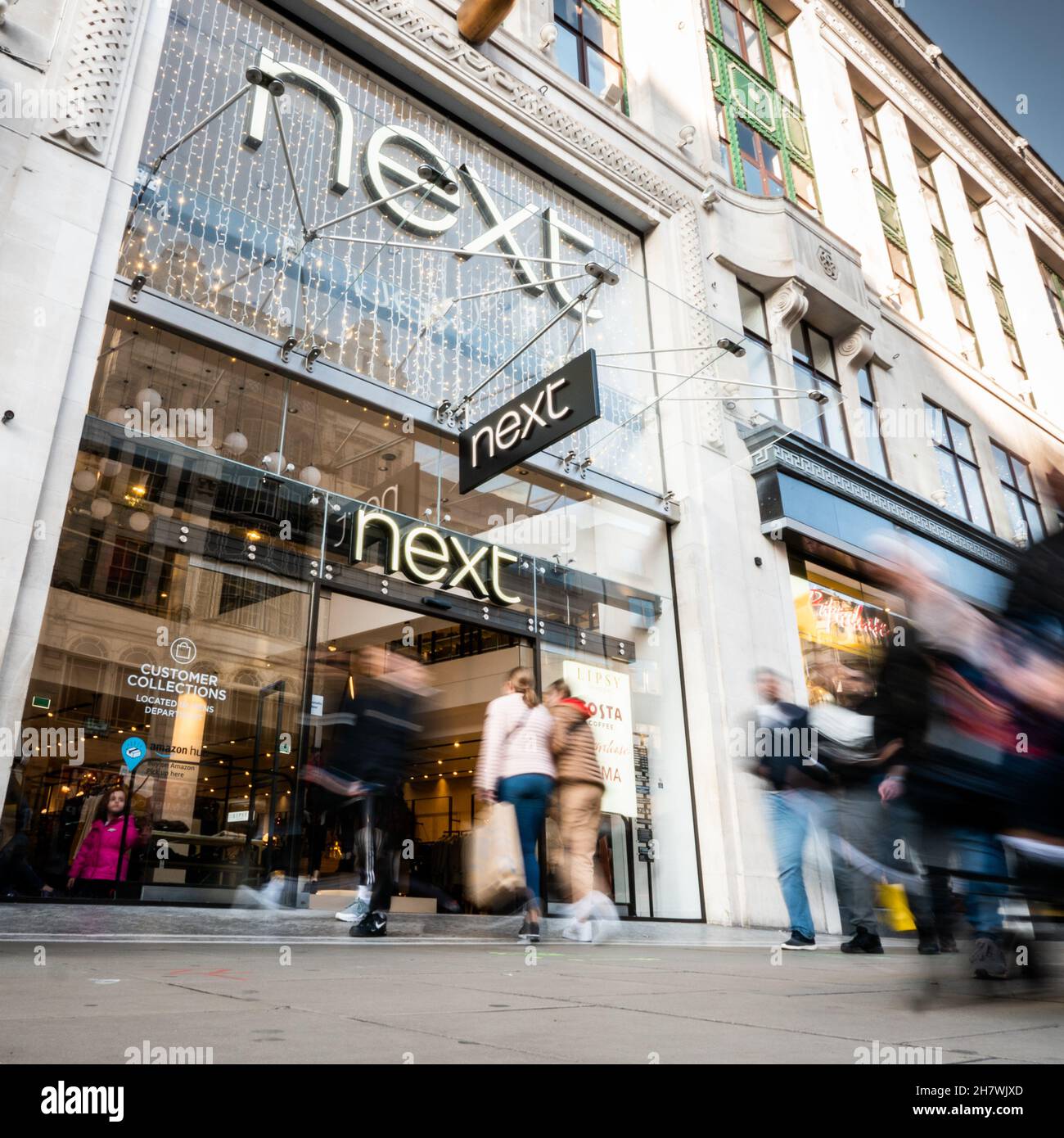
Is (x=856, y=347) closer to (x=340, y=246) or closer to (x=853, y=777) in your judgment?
(x=340, y=246)

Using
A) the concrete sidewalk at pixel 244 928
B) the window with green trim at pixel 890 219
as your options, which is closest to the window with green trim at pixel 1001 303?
Result: the window with green trim at pixel 890 219

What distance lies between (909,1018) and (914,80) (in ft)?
84.1

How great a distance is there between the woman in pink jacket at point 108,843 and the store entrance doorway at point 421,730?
1.48 meters

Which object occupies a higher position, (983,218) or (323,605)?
(983,218)

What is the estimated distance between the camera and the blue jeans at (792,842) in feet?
19.0

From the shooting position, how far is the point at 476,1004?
2693mm

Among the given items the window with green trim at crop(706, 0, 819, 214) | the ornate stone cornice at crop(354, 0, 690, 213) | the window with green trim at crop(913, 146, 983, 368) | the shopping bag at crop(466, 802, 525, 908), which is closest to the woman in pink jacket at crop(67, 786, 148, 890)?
the shopping bag at crop(466, 802, 525, 908)

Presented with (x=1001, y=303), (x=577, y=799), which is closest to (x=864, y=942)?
Result: (x=577, y=799)

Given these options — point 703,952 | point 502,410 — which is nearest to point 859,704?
point 703,952

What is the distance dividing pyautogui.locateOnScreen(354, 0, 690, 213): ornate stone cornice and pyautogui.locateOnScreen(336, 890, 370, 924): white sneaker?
9.75 metres

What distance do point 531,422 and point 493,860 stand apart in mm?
5815

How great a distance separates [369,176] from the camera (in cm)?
990

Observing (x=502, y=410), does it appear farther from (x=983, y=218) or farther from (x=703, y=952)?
(x=983, y=218)

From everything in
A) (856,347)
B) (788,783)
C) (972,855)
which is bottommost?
(972,855)
